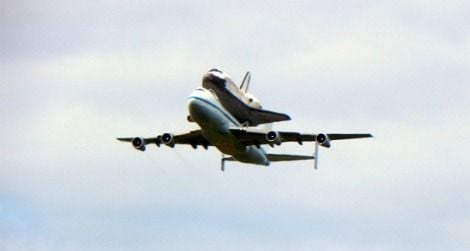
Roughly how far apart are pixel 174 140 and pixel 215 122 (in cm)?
932

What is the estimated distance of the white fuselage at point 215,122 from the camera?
161125 millimetres

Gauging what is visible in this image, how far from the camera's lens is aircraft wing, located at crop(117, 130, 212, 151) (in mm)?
169625

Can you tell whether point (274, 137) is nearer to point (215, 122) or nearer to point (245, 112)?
point (215, 122)

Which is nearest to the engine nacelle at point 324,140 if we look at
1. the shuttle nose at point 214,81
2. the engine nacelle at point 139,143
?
the shuttle nose at point 214,81

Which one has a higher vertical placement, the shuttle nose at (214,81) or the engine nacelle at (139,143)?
the shuttle nose at (214,81)

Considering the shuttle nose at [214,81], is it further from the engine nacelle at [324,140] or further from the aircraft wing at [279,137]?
the engine nacelle at [324,140]

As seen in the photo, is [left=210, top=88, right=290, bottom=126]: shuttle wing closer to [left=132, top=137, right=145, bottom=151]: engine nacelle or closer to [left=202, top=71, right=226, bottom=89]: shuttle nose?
[left=202, top=71, right=226, bottom=89]: shuttle nose

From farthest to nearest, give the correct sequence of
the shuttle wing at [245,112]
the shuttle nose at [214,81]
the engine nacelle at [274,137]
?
the shuttle nose at [214,81]
the shuttle wing at [245,112]
the engine nacelle at [274,137]

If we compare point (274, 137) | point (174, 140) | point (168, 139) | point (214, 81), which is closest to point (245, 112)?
point (214, 81)

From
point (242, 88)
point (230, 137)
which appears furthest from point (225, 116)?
point (242, 88)

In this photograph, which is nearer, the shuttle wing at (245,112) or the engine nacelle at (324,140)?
the engine nacelle at (324,140)

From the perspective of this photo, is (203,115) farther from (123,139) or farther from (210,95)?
(123,139)

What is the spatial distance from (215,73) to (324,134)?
1091 cm

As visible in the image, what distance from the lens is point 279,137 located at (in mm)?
164250
